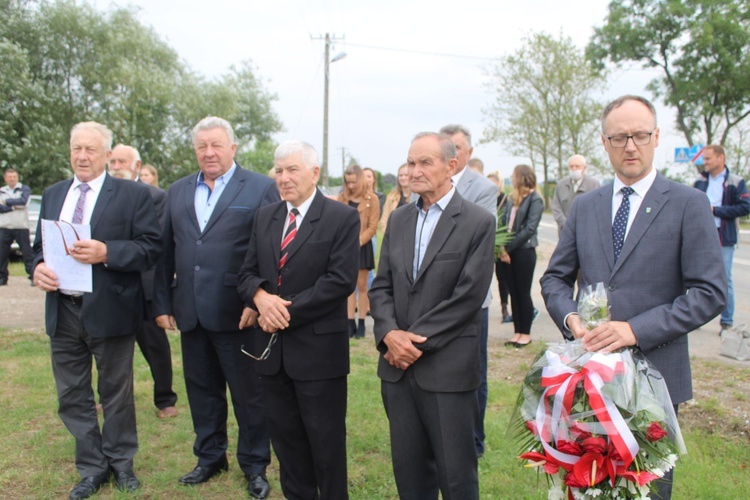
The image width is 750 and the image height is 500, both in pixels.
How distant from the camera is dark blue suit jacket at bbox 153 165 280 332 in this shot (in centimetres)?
415

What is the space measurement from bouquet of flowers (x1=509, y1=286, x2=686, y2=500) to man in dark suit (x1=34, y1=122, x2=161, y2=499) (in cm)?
283

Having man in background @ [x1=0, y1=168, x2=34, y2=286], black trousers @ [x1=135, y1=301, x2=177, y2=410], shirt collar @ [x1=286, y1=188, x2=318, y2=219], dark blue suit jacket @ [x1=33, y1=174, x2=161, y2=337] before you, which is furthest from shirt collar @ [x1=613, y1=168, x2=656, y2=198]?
man in background @ [x1=0, y1=168, x2=34, y2=286]

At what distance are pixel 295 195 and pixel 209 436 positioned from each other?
184cm

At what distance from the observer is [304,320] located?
11.9 feet

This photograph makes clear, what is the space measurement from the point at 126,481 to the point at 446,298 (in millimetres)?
2549

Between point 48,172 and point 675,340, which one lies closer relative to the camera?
point 675,340

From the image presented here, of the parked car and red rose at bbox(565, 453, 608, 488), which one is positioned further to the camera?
the parked car

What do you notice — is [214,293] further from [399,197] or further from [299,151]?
[399,197]

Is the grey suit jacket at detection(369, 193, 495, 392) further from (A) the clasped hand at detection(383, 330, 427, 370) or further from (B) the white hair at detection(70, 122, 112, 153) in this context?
(B) the white hair at detection(70, 122, 112, 153)

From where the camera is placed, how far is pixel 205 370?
172 inches

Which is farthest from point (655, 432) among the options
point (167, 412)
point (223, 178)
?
point (167, 412)

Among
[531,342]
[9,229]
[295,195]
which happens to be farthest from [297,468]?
[9,229]

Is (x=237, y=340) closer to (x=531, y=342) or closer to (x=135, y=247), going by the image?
(x=135, y=247)

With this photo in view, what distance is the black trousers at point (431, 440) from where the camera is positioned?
3180 mm
